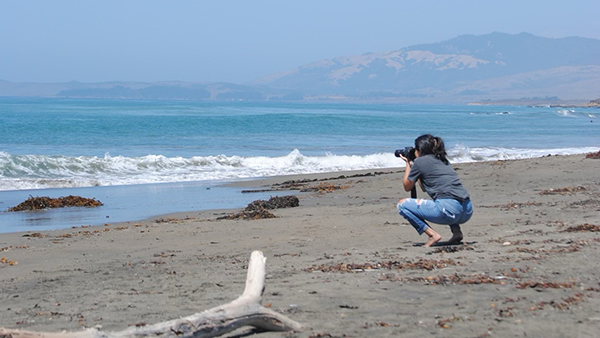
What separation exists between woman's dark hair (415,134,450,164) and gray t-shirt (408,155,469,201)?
5cm

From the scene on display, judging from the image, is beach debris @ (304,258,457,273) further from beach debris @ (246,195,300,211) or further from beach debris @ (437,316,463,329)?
beach debris @ (246,195,300,211)

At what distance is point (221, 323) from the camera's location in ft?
13.1

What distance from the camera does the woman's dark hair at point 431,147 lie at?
7.05m

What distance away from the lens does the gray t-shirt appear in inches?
275

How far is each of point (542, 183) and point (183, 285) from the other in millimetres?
10702

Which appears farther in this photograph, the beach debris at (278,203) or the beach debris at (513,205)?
the beach debris at (278,203)

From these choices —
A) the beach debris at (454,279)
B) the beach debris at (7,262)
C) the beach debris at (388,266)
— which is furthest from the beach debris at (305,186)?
the beach debris at (454,279)

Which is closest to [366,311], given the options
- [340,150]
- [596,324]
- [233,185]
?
[596,324]

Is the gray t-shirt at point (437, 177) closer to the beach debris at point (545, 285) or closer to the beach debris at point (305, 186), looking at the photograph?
the beach debris at point (545, 285)

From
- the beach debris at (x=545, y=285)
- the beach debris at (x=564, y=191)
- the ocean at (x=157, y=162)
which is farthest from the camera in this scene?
the ocean at (x=157, y=162)

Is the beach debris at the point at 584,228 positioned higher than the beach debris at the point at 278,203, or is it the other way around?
the beach debris at the point at 584,228

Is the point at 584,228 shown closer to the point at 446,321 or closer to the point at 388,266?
the point at 388,266

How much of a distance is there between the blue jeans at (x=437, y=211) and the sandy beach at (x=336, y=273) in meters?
0.29

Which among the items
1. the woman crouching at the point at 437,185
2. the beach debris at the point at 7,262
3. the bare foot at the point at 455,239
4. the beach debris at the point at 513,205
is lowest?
the beach debris at the point at 513,205
